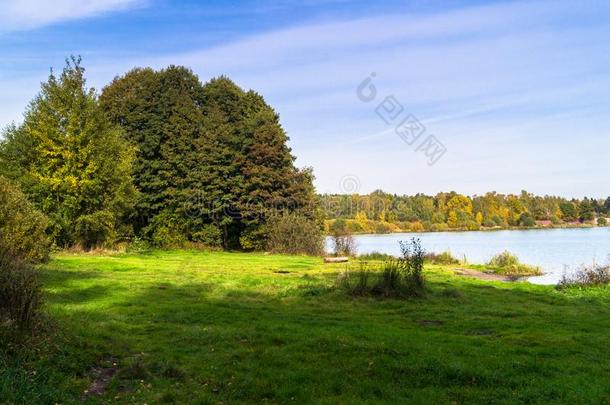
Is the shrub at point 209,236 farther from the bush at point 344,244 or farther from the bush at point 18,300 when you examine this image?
the bush at point 18,300

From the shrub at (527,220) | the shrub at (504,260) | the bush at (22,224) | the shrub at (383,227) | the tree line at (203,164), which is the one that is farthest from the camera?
the shrub at (527,220)

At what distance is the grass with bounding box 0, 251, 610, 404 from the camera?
266 inches

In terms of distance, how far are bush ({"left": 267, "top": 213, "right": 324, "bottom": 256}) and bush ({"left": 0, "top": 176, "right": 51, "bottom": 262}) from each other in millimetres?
19957

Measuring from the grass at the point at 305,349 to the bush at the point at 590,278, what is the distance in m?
4.60

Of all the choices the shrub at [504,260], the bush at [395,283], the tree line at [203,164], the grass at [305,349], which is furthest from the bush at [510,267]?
the bush at [395,283]

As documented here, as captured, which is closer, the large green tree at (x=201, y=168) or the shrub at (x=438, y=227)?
the large green tree at (x=201, y=168)

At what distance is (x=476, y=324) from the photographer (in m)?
11.5

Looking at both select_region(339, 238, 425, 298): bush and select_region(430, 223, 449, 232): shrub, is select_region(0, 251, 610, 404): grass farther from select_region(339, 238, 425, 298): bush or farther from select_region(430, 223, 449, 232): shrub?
select_region(430, 223, 449, 232): shrub

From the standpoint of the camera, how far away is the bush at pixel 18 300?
7477mm

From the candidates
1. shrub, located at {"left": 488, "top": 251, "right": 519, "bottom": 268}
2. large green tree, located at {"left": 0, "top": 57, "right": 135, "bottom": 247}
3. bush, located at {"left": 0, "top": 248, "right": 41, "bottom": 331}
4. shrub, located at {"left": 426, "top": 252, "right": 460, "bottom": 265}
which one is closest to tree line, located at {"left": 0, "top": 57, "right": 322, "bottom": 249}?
large green tree, located at {"left": 0, "top": 57, "right": 135, "bottom": 247}

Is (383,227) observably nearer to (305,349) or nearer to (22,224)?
(22,224)

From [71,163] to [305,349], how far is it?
2310 centimetres

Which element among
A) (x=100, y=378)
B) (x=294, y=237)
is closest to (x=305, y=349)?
(x=100, y=378)

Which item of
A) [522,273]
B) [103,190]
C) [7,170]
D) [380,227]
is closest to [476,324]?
[522,273]
